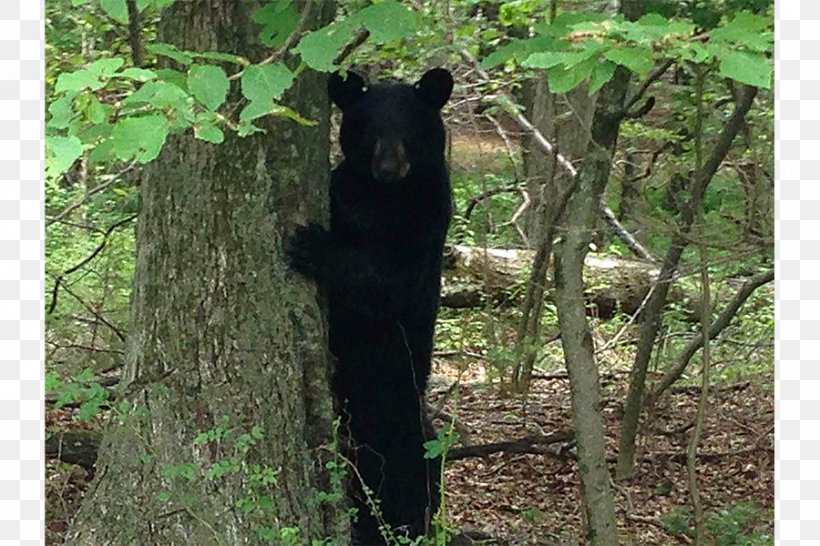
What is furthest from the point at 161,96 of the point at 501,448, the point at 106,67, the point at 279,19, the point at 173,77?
the point at 501,448

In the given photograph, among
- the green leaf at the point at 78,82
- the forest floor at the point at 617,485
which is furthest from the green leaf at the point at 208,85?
the forest floor at the point at 617,485

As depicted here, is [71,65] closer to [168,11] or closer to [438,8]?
[168,11]

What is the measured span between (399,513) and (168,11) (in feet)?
7.89

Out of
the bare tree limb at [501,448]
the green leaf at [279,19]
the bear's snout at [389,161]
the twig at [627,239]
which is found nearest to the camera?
the green leaf at [279,19]

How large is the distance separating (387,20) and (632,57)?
0.61m

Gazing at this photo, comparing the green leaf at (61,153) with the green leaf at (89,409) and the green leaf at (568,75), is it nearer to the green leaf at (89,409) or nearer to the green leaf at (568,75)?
the green leaf at (568,75)

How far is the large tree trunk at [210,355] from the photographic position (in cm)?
370

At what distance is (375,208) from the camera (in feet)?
14.4

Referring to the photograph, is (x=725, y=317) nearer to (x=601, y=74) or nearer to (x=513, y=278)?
(x=513, y=278)

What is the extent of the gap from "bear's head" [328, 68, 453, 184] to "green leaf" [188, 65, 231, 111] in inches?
71.3

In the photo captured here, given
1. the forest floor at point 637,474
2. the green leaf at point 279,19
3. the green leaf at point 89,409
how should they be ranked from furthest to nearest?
the forest floor at point 637,474, the green leaf at point 89,409, the green leaf at point 279,19

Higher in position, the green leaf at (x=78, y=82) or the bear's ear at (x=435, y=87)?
the bear's ear at (x=435, y=87)

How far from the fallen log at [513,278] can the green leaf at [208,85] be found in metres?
5.17

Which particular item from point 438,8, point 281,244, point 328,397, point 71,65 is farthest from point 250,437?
point 438,8
